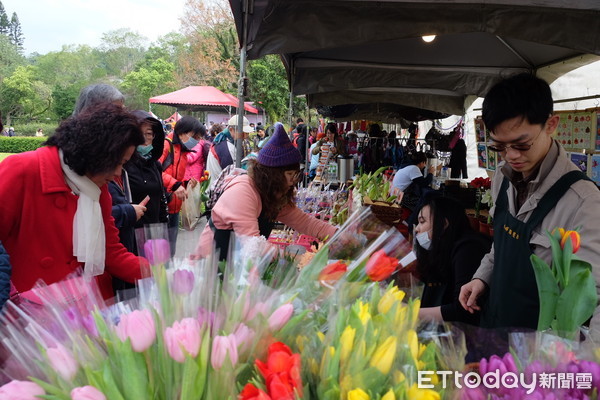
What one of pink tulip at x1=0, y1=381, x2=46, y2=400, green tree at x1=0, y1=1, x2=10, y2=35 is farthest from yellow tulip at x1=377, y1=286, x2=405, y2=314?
green tree at x1=0, y1=1, x2=10, y2=35

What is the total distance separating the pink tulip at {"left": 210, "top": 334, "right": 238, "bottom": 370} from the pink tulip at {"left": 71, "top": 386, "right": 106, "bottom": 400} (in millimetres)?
188

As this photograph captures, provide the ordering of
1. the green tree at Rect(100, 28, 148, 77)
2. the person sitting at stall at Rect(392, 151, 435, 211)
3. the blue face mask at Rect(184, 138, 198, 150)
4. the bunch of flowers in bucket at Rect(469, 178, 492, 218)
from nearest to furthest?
1. the bunch of flowers in bucket at Rect(469, 178, 492, 218)
2. the person sitting at stall at Rect(392, 151, 435, 211)
3. the blue face mask at Rect(184, 138, 198, 150)
4. the green tree at Rect(100, 28, 148, 77)

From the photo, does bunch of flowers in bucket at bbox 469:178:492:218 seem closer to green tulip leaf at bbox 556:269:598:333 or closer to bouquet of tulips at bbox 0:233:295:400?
green tulip leaf at bbox 556:269:598:333

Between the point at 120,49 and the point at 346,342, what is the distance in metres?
98.7

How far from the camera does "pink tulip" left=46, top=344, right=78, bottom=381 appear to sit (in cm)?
81

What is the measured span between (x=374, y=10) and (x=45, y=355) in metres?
2.57

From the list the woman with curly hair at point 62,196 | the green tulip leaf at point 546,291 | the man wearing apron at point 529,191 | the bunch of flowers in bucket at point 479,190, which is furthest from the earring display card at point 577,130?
the woman with curly hair at point 62,196

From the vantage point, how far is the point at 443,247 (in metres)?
2.56

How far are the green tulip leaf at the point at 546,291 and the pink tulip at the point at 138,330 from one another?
84cm

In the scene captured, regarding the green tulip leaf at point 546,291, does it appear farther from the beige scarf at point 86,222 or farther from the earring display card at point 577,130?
the earring display card at point 577,130

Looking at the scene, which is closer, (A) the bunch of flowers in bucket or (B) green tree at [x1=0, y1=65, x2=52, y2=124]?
(A) the bunch of flowers in bucket

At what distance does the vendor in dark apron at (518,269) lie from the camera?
5.41 feet

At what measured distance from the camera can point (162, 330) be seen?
87 centimetres

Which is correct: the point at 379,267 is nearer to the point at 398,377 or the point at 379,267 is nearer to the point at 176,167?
the point at 398,377
